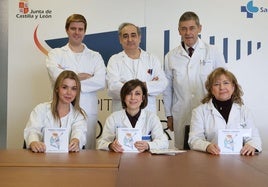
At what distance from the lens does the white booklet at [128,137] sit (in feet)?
7.16

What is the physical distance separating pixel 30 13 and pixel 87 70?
4.62 feet

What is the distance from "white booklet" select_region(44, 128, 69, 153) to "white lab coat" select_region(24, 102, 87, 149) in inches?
9.1

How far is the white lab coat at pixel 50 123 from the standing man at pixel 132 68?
0.46 meters

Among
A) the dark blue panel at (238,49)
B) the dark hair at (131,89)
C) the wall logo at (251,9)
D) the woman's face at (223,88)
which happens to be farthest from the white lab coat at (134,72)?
the wall logo at (251,9)

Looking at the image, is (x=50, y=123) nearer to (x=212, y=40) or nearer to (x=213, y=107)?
(x=213, y=107)

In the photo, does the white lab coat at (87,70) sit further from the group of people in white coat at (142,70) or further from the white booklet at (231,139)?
the white booklet at (231,139)

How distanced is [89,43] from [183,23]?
141cm

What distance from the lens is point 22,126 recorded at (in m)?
4.06

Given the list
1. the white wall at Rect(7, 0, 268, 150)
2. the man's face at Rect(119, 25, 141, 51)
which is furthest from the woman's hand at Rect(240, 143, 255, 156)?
the white wall at Rect(7, 0, 268, 150)

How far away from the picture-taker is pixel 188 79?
121 inches

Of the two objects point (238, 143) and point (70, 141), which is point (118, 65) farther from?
point (238, 143)

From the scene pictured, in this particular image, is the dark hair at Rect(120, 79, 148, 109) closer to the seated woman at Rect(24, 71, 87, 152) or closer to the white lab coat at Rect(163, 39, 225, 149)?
the seated woman at Rect(24, 71, 87, 152)

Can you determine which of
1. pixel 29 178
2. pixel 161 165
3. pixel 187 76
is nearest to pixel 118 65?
pixel 187 76

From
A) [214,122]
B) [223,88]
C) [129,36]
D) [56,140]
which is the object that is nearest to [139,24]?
[129,36]
